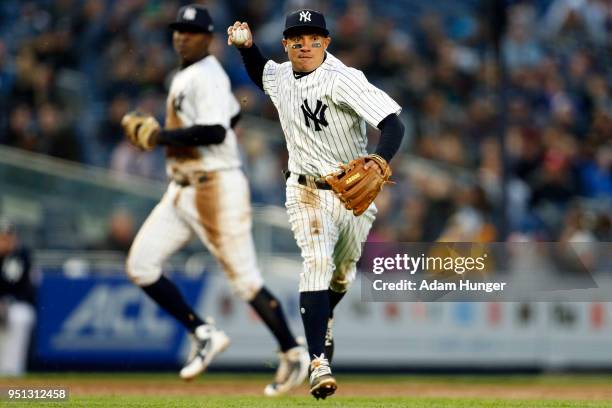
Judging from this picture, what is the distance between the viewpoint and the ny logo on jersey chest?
7.25 metres

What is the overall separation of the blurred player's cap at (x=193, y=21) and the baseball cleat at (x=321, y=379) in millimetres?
3023

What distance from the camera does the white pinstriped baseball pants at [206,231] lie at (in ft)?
29.5

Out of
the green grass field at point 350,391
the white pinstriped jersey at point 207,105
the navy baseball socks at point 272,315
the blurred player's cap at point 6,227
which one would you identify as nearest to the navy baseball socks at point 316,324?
the green grass field at point 350,391

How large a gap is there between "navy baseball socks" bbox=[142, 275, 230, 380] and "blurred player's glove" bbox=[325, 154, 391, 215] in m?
2.34

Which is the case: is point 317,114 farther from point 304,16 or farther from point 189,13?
point 189,13

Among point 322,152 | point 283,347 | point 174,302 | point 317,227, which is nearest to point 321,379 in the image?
point 317,227

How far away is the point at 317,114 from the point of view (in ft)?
23.8

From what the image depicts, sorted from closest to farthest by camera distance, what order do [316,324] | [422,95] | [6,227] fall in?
[316,324]
[6,227]
[422,95]

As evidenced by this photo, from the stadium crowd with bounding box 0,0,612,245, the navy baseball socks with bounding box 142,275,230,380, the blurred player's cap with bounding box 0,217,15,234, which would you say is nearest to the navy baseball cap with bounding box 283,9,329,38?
the navy baseball socks with bounding box 142,275,230,380

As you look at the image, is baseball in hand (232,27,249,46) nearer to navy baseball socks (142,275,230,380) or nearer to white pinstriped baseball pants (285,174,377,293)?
white pinstriped baseball pants (285,174,377,293)

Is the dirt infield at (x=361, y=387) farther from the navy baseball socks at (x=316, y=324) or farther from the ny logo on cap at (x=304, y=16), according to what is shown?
the ny logo on cap at (x=304, y=16)

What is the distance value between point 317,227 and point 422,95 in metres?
9.39

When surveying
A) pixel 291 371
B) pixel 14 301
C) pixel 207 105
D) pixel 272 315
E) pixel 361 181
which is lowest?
pixel 291 371

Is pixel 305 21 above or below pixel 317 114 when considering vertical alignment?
above
